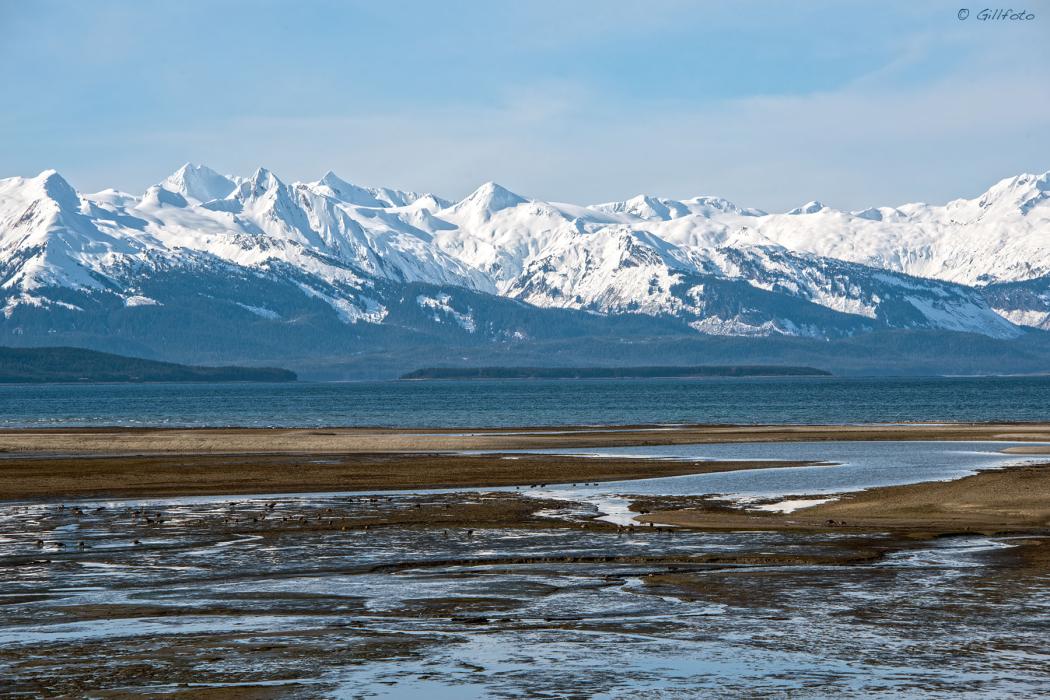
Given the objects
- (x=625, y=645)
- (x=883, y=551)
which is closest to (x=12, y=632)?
(x=625, y=645)

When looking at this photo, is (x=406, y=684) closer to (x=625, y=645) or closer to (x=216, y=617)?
(x=625, y=645)

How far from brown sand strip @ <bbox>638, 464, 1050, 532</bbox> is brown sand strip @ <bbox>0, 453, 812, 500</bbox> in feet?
61.2

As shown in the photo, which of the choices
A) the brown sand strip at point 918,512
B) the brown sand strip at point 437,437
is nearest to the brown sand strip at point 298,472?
the brown sand strip at point 437,437

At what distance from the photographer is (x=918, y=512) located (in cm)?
5525

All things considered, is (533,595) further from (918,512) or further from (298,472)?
(298,472)

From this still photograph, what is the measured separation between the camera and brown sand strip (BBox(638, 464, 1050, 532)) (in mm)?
51344

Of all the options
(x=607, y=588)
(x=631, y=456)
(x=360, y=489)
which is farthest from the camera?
(x=631, y=456)

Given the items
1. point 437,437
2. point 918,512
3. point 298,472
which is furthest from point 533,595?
point 437,437

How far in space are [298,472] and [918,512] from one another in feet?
123

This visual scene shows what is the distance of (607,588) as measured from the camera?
38.3 metres

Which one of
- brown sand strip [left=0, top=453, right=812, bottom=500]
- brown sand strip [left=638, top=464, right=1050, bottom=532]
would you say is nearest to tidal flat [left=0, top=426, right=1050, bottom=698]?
brown sand strip [left=638, top=464, right=1050, bottom=532]

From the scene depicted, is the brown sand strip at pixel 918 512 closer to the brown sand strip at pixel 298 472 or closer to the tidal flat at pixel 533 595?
the tidal flat at pixel 533 595

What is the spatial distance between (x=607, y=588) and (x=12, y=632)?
47.5ft

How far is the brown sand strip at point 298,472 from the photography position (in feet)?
236
